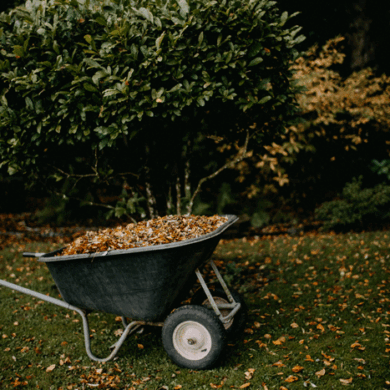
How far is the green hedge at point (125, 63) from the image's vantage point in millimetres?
2973

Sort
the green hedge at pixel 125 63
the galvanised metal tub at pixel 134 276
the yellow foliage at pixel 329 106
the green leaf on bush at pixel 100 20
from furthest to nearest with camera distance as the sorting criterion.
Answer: the yellow foliage at pixel 329 106 < the green hedge at pixel 125 63 < the green leaf on bush at pixel 100 20 < the galvanised metal tub at pixel 134 276

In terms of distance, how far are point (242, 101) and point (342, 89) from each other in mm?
3821

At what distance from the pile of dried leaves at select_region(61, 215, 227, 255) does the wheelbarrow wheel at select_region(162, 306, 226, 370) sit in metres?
0.58

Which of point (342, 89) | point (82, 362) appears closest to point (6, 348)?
point (82, 362)

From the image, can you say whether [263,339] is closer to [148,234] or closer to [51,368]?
[148,234]

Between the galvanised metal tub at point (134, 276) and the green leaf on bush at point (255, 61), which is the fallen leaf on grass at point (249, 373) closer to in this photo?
the galvanised metal tub at point (134, 276)

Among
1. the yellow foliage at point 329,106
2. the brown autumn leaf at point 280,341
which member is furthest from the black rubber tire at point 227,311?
the yellow foliage at point 329,106

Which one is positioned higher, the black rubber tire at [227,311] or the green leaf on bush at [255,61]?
the green leaf on bush at [255,61]

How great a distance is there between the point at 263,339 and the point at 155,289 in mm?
1352

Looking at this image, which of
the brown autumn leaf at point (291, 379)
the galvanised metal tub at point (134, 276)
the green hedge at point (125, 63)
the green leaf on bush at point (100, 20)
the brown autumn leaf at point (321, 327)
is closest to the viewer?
the galvanised metal tub at point (134, 276)

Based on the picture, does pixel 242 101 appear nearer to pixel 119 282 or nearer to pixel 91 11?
pixel 91 11

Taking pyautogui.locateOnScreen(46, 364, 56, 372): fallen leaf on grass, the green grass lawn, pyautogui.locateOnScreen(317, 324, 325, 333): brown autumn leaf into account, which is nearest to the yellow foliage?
the green grass lawn

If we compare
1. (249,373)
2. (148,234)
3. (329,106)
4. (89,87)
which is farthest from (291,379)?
(329,106)

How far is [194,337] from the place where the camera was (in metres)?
2.74
